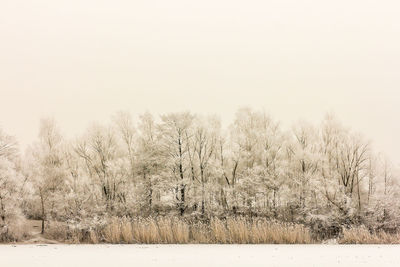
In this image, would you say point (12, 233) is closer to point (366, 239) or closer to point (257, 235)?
point (257, 235)

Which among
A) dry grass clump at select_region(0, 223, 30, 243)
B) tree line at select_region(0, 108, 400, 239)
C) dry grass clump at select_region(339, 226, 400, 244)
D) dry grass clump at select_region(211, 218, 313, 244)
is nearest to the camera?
dry grass clump at select_region(339, 226, 400, 244)

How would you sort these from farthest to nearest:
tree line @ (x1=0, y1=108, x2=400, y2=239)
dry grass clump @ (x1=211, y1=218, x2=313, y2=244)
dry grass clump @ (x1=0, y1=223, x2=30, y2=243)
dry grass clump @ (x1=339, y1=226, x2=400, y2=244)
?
tree line @ (x1=0, y1=108, x2=400, y2=239)
dry grass clump @ (x1=0, y1=223, x2=30, y2=243)
dry grass clump @ (x1=211, y1=218, x2=313, y2=244)
dry grass clump @ (x1=339, y1=226, x2=400, y2=244)

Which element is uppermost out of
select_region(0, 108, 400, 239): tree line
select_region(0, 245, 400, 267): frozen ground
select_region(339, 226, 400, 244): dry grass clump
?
select_region(0, 108, 400, 239): tree line

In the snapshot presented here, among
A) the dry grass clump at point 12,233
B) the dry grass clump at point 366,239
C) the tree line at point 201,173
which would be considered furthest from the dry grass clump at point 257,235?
the dry grass clump at point 12,233

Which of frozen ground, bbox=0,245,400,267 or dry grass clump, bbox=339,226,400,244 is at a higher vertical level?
frozen ground, bbox=0,245,400,267

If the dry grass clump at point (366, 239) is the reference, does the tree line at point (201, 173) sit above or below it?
above

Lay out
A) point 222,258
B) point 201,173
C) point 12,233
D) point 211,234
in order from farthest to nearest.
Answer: point 201,173 < point 12,233 < point 211,234 < point 222,258

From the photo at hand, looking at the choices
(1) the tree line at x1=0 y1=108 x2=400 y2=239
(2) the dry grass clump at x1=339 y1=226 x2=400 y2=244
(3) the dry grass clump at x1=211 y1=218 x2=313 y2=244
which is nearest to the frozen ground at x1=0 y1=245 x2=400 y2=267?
(3) the dry grass clump at x1=211 y1=218 x2=313 y2=244

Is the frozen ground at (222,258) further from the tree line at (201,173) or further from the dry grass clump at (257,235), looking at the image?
the tree line at (201,173)

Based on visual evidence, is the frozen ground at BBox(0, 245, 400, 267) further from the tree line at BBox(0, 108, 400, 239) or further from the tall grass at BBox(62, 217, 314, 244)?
the tree line at BBox(0, 108, 400, 239)

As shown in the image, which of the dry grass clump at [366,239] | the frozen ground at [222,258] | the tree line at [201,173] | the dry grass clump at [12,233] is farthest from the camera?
the tree line at [201,173]

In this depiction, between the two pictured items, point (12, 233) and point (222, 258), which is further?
point (12, 233)

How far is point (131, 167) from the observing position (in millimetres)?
31172

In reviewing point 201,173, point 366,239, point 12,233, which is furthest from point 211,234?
point 12,233
